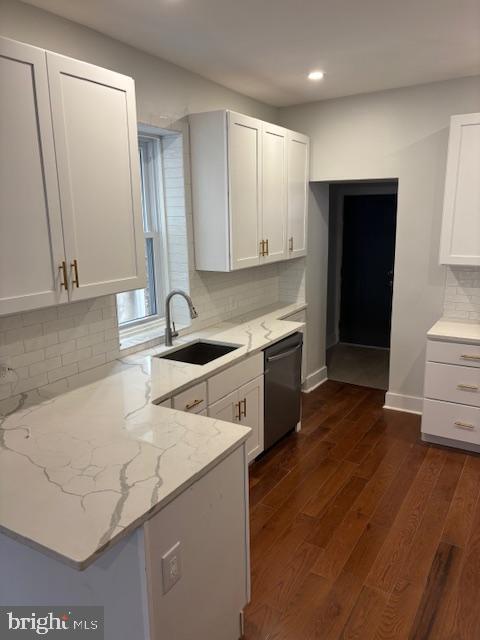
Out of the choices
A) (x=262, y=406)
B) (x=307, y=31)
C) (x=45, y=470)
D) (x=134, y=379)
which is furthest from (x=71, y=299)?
(x=307, y=31)

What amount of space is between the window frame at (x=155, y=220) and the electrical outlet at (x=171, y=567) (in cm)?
179

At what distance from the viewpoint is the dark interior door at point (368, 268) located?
18.9 ft

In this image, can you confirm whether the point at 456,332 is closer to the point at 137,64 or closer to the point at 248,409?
the point at 248,409

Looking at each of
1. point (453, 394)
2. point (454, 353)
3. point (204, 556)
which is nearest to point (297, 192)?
point (454, 353)

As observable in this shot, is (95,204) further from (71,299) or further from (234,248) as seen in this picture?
(234,248)

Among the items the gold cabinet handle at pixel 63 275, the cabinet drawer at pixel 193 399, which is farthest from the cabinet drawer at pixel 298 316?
the gold cabinet handle at pixel 63 275

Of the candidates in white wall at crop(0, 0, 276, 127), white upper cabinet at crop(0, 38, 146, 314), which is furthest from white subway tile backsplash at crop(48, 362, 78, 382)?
white wall at crop(0, 0, 276, 127)

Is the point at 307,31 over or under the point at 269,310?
over

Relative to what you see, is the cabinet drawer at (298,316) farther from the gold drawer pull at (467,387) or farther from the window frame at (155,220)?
the gold drawer pull at (467,387)

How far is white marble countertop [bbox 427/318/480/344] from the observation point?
3.21 meters

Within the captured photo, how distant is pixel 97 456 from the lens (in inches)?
62.6

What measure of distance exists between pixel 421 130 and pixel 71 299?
3056 mm

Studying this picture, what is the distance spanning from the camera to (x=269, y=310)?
4090 mm

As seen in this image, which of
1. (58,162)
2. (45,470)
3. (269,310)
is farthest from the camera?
(269,310)
